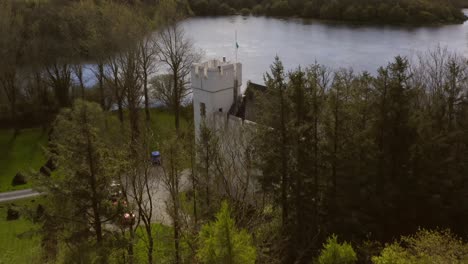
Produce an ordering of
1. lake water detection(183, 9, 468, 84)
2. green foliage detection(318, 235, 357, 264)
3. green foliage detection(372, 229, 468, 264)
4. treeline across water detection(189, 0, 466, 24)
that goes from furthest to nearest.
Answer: treeline across water detection(189, 0, 466, 24) < lake water detection(183, 9, 468, 84) < green foliage detection(318, 235, 357, 264) < green foliage detection(372, 229, 468, 264)

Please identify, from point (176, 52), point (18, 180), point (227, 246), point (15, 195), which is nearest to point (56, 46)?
point (176, 52)

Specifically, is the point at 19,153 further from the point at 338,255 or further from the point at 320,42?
the point at 338,255

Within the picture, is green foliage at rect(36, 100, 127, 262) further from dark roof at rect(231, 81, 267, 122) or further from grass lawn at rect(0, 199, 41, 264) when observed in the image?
dark roof at rect(231, 81, 267, 122)

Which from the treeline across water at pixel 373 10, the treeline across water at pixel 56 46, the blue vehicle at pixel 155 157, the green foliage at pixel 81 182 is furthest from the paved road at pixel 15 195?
the treeline across water at pixel 373 10

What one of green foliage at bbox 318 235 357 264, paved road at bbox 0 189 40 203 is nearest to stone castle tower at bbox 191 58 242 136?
paved road at bbox 0 189 40 203

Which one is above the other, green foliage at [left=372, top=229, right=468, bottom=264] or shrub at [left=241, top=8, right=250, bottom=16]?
shrub at [left=241, top=8, right=250, bottom=16]

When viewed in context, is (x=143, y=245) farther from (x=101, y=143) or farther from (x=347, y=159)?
(x=347, y=159)
